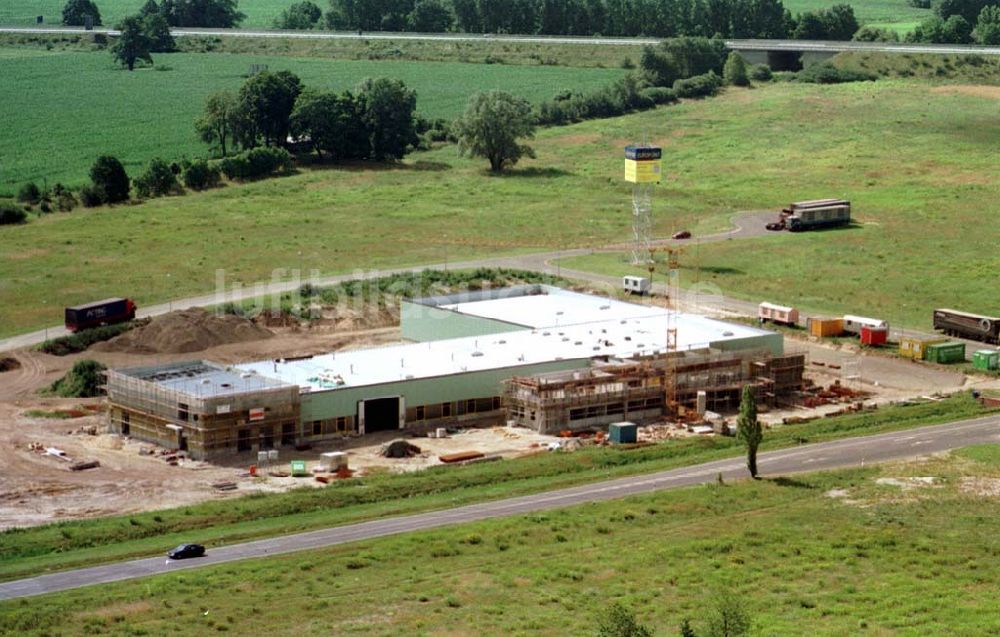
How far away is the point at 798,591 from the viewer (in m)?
70.9

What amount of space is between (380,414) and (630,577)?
28291mm

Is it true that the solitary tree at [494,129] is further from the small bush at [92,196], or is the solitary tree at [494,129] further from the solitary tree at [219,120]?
the small bush at [92,196]

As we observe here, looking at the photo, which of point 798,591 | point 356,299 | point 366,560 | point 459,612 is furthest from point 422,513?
point 356,299

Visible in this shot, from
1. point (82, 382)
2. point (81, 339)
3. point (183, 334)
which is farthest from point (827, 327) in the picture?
point (81, 339)

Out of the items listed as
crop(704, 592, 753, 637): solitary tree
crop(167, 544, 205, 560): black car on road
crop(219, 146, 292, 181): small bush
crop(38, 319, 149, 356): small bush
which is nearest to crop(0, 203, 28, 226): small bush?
crop(219, 146, 292, 181): small bush

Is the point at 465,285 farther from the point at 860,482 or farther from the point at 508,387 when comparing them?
the point at 860,482

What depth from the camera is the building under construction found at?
9306 centimetres

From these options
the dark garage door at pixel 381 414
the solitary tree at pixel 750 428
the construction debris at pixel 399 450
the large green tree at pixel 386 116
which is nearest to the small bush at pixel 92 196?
the large green tree at pixel 386 116

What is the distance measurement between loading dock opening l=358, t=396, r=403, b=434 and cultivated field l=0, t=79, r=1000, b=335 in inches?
1390

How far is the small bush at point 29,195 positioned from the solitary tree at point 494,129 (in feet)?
150

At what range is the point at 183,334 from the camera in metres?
116

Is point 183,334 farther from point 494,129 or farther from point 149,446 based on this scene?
point 494,129

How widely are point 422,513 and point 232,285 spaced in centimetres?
5673

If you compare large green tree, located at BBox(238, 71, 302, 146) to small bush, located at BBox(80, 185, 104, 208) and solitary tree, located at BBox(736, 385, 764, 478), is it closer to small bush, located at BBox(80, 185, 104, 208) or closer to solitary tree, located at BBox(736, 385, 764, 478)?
small bush, located at BBox(80, 185, 104, 208)
